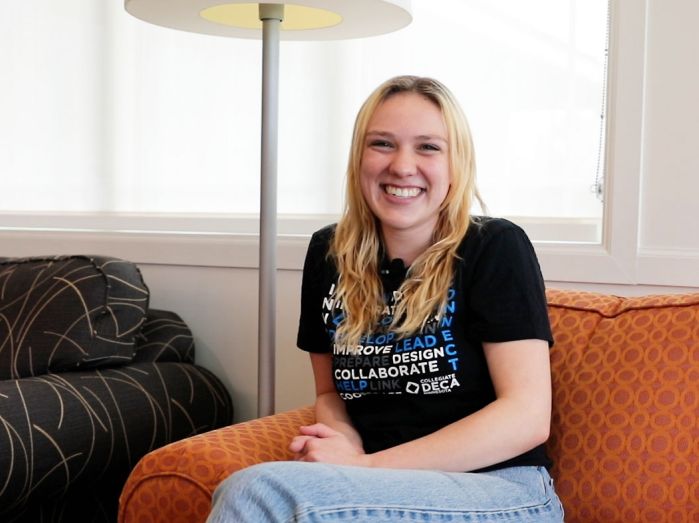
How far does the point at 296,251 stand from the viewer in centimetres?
258

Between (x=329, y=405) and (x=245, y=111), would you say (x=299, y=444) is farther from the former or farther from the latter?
(x=245, y=111)

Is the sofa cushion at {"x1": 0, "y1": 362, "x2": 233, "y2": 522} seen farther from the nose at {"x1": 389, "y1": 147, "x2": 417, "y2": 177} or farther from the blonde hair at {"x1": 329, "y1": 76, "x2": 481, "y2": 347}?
the nose at {"x1": 389, "y1": 147, "x2": 417, "y2": 177}

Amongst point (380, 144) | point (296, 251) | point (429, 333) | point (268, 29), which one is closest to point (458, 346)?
point (429, 333)

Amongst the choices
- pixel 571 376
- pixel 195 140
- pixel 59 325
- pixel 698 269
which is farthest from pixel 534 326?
pixel 195 140

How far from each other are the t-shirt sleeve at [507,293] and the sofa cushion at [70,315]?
3.39ft

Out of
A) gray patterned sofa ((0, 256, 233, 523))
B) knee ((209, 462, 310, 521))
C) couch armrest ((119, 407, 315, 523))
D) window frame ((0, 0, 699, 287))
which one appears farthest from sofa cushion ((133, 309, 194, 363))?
knee ((209, 462, 310, 521))

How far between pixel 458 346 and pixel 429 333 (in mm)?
53

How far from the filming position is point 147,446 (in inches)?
90.5

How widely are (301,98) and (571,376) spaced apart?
3.96 ft

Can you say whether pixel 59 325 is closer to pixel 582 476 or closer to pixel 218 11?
pixel 218 11

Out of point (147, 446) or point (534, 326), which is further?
point (147, 446)

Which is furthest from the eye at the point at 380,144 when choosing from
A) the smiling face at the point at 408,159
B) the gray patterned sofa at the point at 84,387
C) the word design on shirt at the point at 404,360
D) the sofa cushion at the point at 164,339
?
the sofa cushion at the point at 164,339

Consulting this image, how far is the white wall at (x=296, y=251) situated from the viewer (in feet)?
6.98

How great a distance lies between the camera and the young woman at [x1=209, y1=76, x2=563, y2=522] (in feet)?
5.21
